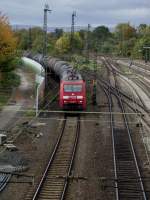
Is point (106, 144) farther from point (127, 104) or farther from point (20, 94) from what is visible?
point (20, 94)

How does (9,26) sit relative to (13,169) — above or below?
above

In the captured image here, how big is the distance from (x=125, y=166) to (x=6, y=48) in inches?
1396

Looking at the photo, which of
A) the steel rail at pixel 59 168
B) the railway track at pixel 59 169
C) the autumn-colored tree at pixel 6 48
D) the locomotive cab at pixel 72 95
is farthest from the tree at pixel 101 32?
the steel rail at pixel 59 168

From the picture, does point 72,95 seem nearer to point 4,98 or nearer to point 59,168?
point 4,98

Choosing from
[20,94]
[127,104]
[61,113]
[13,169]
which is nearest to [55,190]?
[13,169]

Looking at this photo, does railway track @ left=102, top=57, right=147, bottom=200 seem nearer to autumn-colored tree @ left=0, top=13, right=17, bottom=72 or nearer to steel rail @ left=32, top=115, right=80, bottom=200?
steel rail @ left=32, top=115, right=80, bottom=200

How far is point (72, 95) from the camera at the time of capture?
42.2 m

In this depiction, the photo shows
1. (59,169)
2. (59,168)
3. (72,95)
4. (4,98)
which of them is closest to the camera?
(59,169)

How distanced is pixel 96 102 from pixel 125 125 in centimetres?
1126

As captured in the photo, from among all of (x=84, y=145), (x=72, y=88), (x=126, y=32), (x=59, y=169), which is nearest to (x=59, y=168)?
(x=59, y=169)

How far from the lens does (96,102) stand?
48.4 meters

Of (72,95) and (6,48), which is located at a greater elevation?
(6,48)

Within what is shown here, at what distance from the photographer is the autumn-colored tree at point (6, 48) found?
58.2m

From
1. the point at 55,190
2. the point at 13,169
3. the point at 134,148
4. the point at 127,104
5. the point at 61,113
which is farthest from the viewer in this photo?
the point at 127,104
